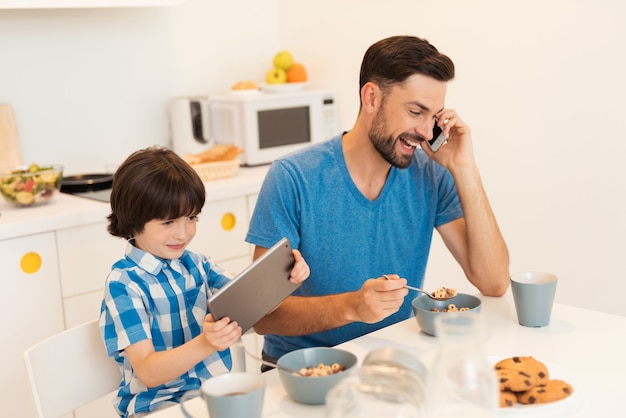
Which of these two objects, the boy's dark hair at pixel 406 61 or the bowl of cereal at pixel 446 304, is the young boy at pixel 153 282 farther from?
the boy's dark hair at pixel 406 61

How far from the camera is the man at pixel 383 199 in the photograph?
1739 mm

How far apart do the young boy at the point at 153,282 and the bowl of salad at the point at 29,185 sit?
3.27ft

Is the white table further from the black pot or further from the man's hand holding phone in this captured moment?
the black pot

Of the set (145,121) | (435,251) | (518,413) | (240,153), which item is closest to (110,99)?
(145,121)

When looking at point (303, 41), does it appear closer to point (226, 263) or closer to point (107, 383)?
point (226, 263)

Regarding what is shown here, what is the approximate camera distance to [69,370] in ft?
4.68

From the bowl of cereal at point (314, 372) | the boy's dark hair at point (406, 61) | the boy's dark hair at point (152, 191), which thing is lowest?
the bowl of cereal at point (314, 372)

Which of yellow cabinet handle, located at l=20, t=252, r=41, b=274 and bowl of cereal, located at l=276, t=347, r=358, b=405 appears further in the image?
yellow cabinet handle, located at l=20, t=252, r=41, b=274

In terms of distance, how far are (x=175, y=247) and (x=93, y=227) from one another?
101 cm

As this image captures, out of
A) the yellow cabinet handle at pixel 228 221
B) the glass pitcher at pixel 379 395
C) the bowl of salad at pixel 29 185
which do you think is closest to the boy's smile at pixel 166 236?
the glass pitcher at pixel 379 395

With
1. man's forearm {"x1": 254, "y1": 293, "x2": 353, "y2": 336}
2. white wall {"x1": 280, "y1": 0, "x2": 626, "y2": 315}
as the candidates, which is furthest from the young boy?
white wall {"x1": 280, "y1": 0, "x2": 626, "y2": 315}

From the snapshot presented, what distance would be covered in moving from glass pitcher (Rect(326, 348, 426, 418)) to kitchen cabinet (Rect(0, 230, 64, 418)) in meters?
1.65

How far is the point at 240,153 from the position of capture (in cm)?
299

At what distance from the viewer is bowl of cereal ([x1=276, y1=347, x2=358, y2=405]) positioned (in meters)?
1.16
